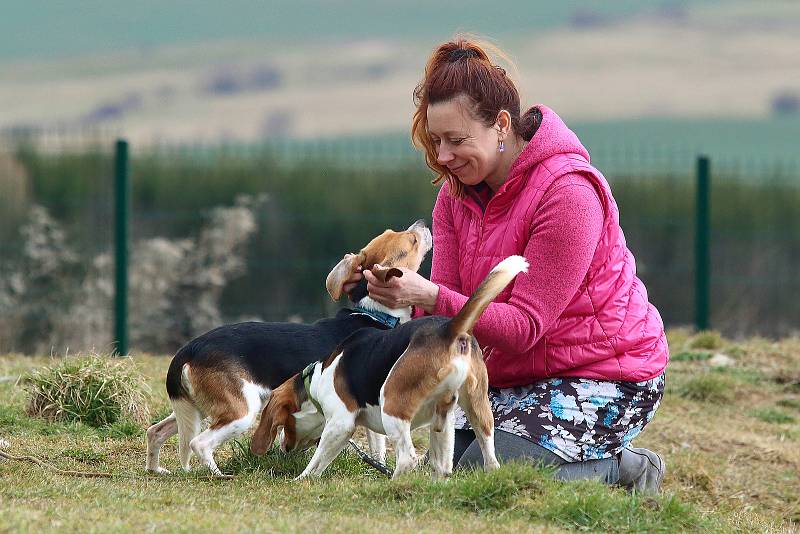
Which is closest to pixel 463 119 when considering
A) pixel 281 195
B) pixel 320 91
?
pixel 281 195

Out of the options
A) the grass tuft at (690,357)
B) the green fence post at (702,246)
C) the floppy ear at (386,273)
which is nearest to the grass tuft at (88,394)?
the floppy ear at (386,273)

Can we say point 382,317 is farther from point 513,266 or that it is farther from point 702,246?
point 702,246

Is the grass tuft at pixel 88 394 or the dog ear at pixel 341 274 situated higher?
the dog ear at pixel 341 274

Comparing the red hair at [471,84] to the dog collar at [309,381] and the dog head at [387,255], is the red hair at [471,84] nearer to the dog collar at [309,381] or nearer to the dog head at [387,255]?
the dog head at [387,255]

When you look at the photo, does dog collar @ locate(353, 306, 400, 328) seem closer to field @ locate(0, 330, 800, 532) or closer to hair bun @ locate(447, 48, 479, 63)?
field @ locate(0, 330, 800, 532)

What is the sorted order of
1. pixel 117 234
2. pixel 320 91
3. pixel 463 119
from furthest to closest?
pixel 320 91 < pixel 117 234 < pixel 463 119

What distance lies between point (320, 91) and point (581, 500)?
76226 millimetres

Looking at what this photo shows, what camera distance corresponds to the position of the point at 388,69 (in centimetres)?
8850

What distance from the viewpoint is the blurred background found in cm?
1449

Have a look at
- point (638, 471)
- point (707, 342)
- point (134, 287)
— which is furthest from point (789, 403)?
point (134, 287)

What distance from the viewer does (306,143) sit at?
776 inches

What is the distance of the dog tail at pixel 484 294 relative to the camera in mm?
5086

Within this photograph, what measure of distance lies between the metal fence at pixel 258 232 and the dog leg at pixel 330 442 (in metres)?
7.64

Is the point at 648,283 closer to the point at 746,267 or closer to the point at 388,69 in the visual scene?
the point at 746,267
